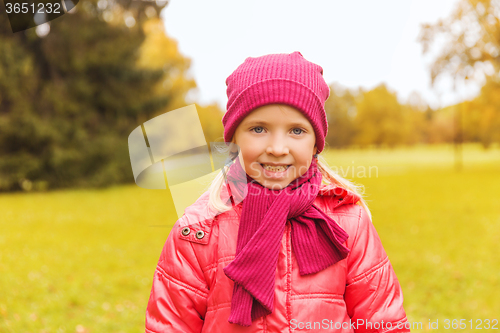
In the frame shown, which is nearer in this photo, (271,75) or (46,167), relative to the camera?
(271,75)

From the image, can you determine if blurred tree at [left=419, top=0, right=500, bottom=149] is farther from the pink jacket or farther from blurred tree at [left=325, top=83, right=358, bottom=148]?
the pink jacket

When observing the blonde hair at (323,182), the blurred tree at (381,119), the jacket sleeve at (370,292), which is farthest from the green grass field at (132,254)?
the blurred tree at (381,119)

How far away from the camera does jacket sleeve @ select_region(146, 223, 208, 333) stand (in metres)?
1.59

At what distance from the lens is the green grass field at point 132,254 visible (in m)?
4.61

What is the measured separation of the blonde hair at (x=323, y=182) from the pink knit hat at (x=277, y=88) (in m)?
0.20

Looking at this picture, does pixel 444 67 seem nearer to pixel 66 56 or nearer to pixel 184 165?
pixel 66 56

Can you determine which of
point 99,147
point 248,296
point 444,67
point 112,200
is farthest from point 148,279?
point 444,67

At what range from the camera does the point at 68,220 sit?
10070mm

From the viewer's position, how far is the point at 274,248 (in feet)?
5.08

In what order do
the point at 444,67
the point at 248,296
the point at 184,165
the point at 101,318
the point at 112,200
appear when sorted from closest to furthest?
1. the point at 248,296
2. the point at 184,165
3. the point at 101,318
4. the point at 112,200
5. the point at 444,67

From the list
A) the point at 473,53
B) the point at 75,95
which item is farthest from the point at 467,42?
the point at 75,95

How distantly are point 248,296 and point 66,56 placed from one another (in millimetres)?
16513

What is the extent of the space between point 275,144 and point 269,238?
14.1 inches

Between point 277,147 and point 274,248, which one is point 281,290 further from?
point 277,147
